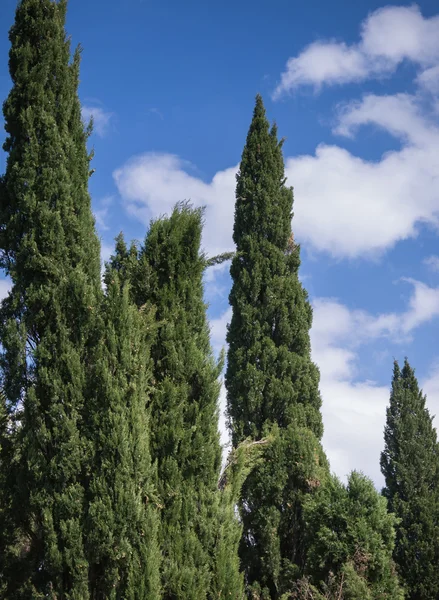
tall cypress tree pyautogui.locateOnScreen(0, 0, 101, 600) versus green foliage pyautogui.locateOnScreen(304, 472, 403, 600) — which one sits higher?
tall cypress tree pyautogui.locateOnScreen(0, 0, 101, 600)

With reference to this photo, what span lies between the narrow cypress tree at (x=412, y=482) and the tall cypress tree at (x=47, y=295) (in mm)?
11353

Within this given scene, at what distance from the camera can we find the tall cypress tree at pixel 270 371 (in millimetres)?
11516

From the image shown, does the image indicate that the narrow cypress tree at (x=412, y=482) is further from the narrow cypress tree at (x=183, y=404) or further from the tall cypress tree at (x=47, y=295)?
the tall cypress tree at (x=47, y=295)

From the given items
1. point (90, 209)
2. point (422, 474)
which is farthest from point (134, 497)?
point (422, 474)

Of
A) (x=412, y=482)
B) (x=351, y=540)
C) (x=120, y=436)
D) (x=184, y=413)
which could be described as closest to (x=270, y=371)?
(x=351, y=540)

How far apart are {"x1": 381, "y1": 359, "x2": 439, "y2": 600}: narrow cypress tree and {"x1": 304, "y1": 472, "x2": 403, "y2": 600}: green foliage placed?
582cm

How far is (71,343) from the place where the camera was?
8.17 meters

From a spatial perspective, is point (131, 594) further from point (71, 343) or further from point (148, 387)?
point (71, 343)

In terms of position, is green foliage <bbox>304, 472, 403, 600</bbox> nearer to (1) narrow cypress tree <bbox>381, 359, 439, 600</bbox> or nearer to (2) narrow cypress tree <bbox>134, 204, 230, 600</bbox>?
(2) narrow cypress tree <bbox>134, 204, 230, 600</bbox>

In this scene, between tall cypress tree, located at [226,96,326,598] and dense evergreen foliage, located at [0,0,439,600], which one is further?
tall cypress tree, located at [226,96,326,598]

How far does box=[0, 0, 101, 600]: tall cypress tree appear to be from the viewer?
7496mm

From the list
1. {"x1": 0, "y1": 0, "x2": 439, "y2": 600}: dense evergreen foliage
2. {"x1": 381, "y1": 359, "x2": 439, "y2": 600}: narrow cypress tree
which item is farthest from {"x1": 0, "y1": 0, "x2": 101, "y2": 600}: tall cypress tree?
{"x1": 381, "y1": 359, "x2": 439, "y2": 600}: narrow cypress tree

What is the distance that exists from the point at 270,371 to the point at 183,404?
448cm

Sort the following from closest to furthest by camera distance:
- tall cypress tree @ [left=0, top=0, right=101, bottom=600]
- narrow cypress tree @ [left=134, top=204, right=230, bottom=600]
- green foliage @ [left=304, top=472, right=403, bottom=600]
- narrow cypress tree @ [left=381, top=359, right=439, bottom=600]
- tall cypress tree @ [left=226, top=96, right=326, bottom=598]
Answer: tall cypress tree @ [left=0, top=0, right=101, bottom=600] < narrow cypress tree @ [left=134, top=204, right=230, bottom=600] < green foliage @ [left=304, top=472, right=403, bottom=600] < tall cypress tree @ [left=226, top=96, right=326, bottom=598] < narrow cypress tree @ [left=381, top=359, right=439, bottom=600]
